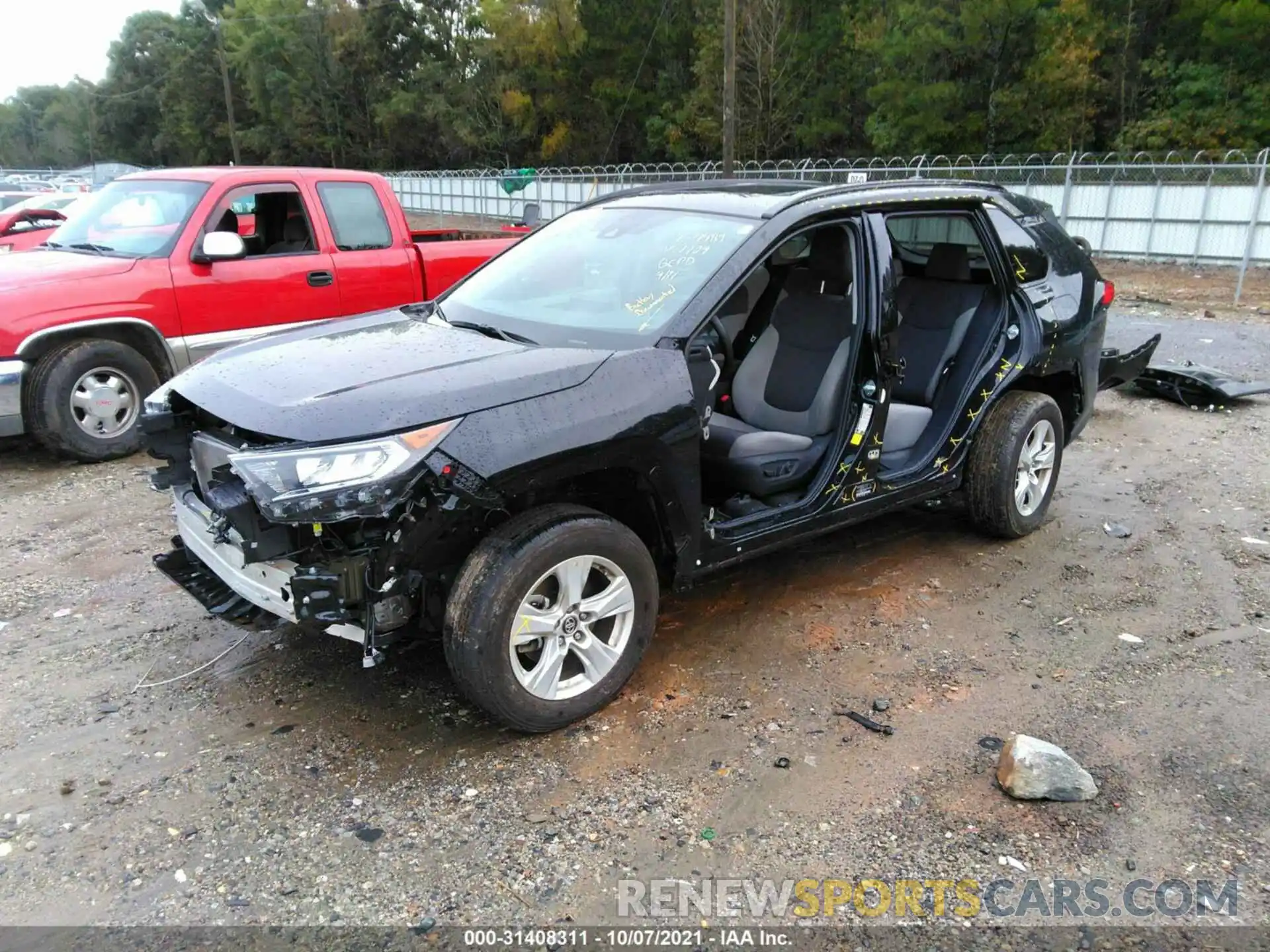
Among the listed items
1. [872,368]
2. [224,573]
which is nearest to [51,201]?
[224,573]

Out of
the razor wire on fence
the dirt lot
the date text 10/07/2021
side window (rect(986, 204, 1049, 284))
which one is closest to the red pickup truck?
the dirt lot

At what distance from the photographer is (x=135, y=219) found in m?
6.80

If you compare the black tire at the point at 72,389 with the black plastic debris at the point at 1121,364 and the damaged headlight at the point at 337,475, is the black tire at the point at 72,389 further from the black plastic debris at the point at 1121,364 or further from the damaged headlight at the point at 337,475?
the black plastic debris at the point at 1121,364

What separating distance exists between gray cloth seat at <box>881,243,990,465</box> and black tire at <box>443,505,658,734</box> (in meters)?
1.99

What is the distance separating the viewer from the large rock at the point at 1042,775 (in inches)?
116

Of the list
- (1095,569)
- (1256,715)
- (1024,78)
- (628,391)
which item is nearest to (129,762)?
(628,391)

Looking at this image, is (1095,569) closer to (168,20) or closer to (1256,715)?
(1256,715)

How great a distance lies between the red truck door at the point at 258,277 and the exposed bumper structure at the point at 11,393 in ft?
3.31

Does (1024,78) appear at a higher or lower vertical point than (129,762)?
higher

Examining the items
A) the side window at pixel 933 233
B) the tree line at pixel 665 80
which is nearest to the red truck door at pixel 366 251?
the side window at pixel 933 233

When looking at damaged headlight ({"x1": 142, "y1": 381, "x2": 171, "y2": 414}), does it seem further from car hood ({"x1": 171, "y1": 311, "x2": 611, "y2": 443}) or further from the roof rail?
the roof rail

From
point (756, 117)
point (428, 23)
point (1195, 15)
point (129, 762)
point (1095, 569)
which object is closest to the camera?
point (129, 762)

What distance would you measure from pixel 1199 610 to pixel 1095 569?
21.3 inches

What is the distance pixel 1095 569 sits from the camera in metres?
4.71
